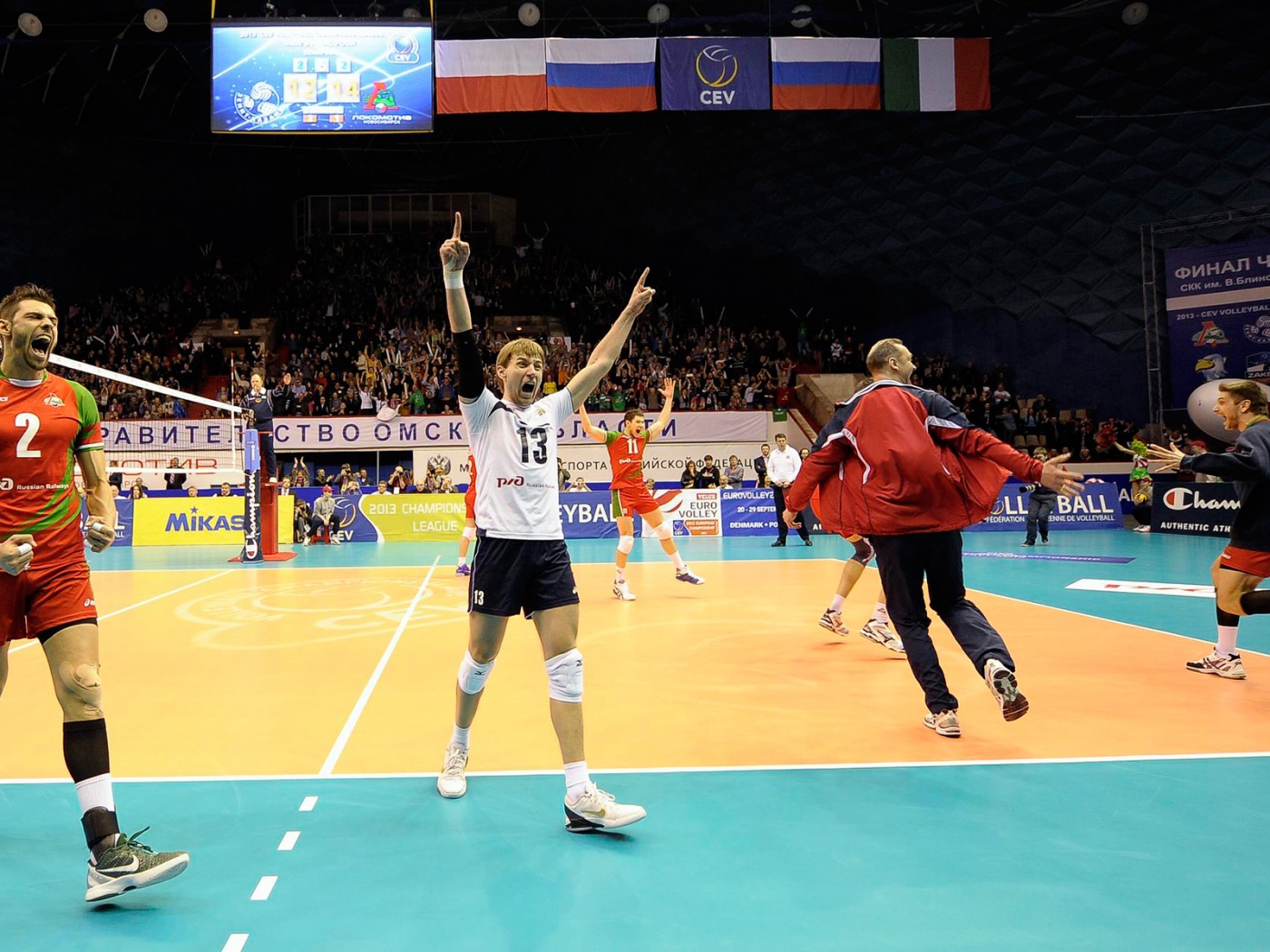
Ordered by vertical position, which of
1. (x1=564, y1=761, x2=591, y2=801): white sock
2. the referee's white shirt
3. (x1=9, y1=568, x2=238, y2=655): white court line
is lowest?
(x1=9, y1=568, x2=238, y2=655): white court line

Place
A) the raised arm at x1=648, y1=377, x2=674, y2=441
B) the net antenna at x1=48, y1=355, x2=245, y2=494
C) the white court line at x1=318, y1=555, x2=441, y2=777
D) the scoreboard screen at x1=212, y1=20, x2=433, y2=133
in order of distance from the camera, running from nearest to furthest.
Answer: the white court line at x1=318, y1=555, x2=441, y2=777 < the raised arm at x1=648, y1=377, x2=674, y2=441 < the scoreboard screen at x1=212, y1=20, x2=433, y2=133 < the net antenna at x1=48, y1=355, x2=245, y2=494

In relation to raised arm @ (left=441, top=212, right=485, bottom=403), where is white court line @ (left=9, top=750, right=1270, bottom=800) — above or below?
below

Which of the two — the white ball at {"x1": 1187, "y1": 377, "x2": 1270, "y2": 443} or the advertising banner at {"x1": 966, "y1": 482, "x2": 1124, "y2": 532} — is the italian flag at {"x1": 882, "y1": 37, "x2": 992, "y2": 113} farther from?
the advertising banner at {"x1": 966, "y1": 482, "x2": 1124, "y2": 532}

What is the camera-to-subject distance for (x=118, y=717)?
5363mm

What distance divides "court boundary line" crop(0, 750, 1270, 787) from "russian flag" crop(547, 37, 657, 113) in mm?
17108

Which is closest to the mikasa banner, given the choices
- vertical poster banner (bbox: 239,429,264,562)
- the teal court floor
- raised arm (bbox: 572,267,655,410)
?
vertical poster banner (bbox: 239,429,264,562)

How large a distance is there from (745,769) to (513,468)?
72.0 inches

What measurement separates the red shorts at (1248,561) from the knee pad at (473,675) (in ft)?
16.1

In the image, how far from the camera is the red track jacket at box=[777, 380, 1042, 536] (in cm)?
480

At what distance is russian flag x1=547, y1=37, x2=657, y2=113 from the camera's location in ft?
62.3

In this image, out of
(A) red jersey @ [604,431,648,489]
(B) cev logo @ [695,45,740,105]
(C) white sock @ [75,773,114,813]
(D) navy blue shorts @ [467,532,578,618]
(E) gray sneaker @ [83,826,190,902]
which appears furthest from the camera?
(B) cev logo @ [695,45,740,105]

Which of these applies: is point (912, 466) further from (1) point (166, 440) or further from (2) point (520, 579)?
(1) point (166, 440)

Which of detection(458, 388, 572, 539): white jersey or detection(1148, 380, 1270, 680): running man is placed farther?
detection(1148, 380, 1270, 680): running man

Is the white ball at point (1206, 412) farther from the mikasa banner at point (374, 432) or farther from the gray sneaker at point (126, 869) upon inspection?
the gray sneaker at point (126, 869)
